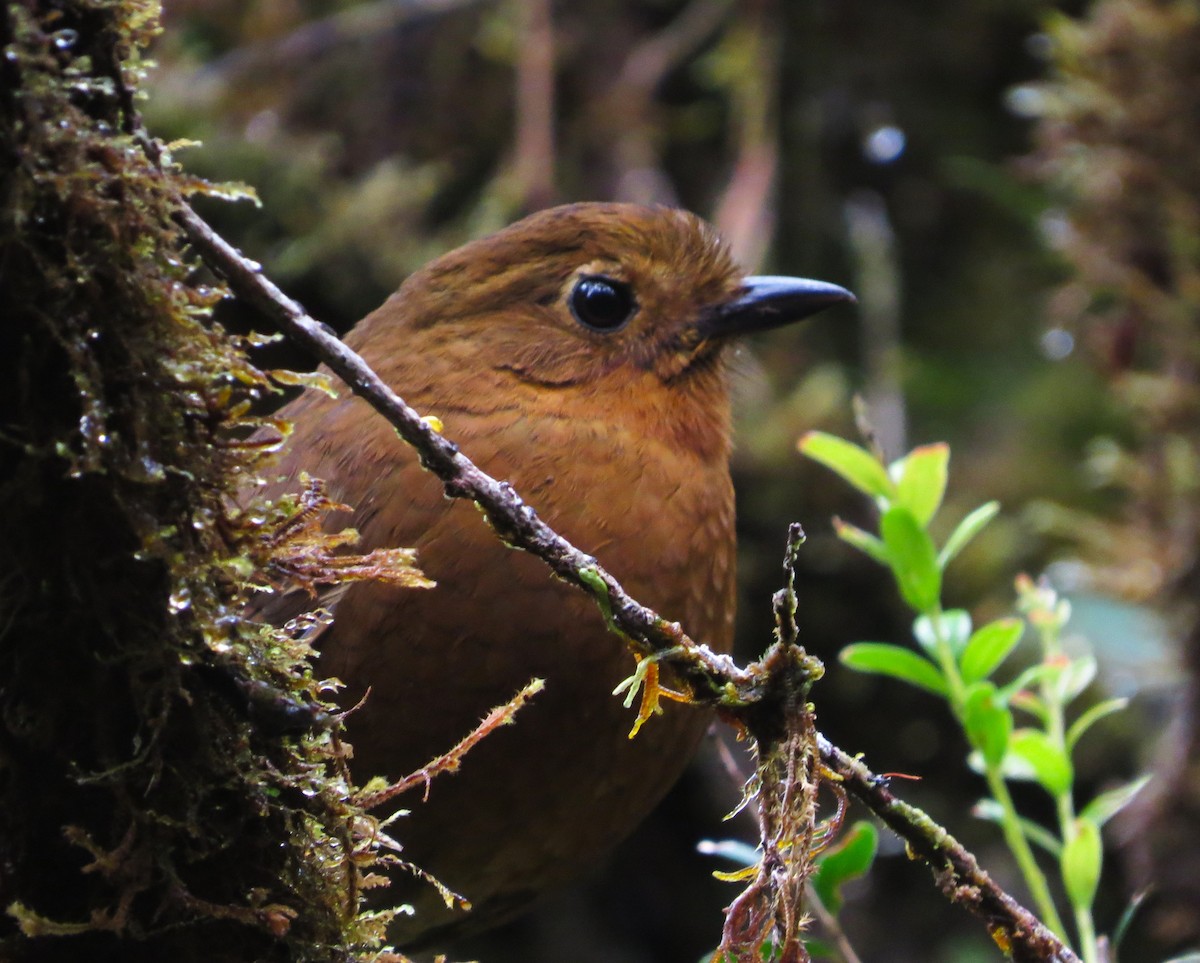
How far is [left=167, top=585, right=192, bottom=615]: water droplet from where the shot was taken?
1256mm

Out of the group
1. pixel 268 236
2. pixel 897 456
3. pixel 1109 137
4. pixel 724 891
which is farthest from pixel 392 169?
pixel 724 891

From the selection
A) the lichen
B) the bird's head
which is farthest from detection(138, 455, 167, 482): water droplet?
the bird's head

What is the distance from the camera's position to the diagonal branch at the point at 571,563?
1273mm

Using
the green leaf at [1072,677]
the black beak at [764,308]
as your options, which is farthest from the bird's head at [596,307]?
the green leaf at [1072,677]

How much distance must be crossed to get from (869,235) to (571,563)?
13.7ft

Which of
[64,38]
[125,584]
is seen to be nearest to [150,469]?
[125,584]

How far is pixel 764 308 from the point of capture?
2.88 meters

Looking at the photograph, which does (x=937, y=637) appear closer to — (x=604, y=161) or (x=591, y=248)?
(x=591, y=248)

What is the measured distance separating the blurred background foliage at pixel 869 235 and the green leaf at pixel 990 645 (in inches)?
86.7

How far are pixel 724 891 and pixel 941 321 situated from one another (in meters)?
2.30

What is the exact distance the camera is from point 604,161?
5168 millimetres

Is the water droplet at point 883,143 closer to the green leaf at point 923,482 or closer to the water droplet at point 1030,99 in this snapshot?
the water droplet at point 1030,99

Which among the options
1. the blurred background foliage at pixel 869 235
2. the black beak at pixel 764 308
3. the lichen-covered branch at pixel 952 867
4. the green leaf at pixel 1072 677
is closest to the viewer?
the lichen-covered branch at pixel 952 867

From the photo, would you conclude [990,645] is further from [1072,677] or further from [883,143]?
[883,143]
